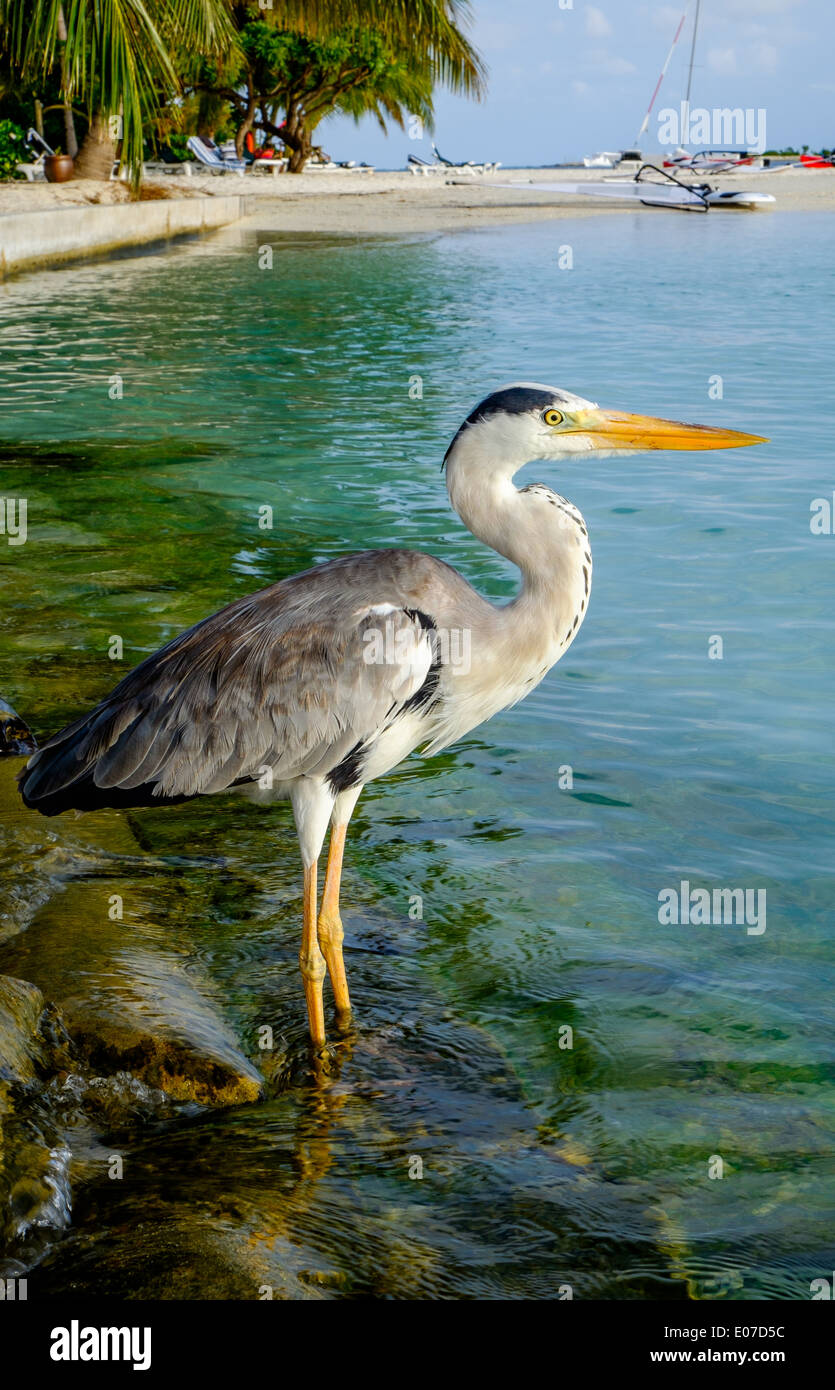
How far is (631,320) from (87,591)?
47.6ft

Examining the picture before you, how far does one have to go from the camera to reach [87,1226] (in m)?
3.09

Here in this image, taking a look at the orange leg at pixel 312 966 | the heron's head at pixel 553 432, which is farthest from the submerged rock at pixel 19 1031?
the heron's head at pixel 553 432

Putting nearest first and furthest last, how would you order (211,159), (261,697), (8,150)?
(261,697) < (8,150) < (211,159)

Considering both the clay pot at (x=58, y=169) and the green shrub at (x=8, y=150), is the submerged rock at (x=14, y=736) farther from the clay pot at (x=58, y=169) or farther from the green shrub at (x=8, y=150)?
the green shrub at (x=8, y=150)

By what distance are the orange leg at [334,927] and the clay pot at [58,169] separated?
3052cm

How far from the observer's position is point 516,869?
541 centimetres

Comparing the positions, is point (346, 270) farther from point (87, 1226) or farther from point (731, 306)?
point (87, 1226)

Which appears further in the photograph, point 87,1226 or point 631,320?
point 631,320

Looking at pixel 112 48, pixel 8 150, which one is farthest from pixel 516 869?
pixel 8 150

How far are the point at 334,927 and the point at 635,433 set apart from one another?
1731mm

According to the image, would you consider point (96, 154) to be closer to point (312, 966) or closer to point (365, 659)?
point (365, 659)

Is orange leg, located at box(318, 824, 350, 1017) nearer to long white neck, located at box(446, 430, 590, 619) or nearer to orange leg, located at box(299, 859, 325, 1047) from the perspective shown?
orange leg, located at box(299, 859, 325, 1047)

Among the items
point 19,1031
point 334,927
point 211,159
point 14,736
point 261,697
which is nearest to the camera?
point 19,1031
